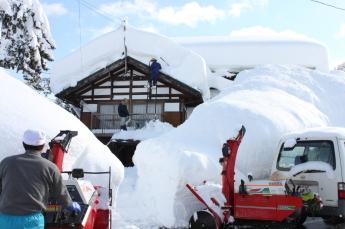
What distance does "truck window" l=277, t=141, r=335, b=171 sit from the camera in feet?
27.4

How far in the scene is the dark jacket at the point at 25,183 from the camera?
3787 mm

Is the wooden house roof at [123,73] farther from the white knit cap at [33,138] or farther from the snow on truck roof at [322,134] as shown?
the white knit cap at [33,138]

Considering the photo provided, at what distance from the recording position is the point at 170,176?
30.2 ft

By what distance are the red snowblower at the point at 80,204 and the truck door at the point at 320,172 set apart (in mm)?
3581

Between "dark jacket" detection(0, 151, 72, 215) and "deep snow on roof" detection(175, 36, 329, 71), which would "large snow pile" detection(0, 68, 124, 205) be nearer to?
"dark jacket" detection(0, 151, 72, 215)

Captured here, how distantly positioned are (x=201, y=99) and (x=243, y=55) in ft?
15.4

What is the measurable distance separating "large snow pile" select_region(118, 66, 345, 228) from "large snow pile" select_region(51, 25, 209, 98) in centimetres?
389

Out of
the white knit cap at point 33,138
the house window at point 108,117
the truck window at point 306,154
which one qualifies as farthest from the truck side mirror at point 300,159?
the house window at point 108,117

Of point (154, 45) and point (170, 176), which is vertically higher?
point (154, 45)

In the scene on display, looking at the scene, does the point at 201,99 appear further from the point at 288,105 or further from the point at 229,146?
the point at 229,146

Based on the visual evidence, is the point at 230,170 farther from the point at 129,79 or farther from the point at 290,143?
the point at 129,79

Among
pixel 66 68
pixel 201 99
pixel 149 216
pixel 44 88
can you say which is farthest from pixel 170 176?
pixel 44 88

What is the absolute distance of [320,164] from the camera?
8.24 meters

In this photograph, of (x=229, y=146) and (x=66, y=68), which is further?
(x=66, y=68)
